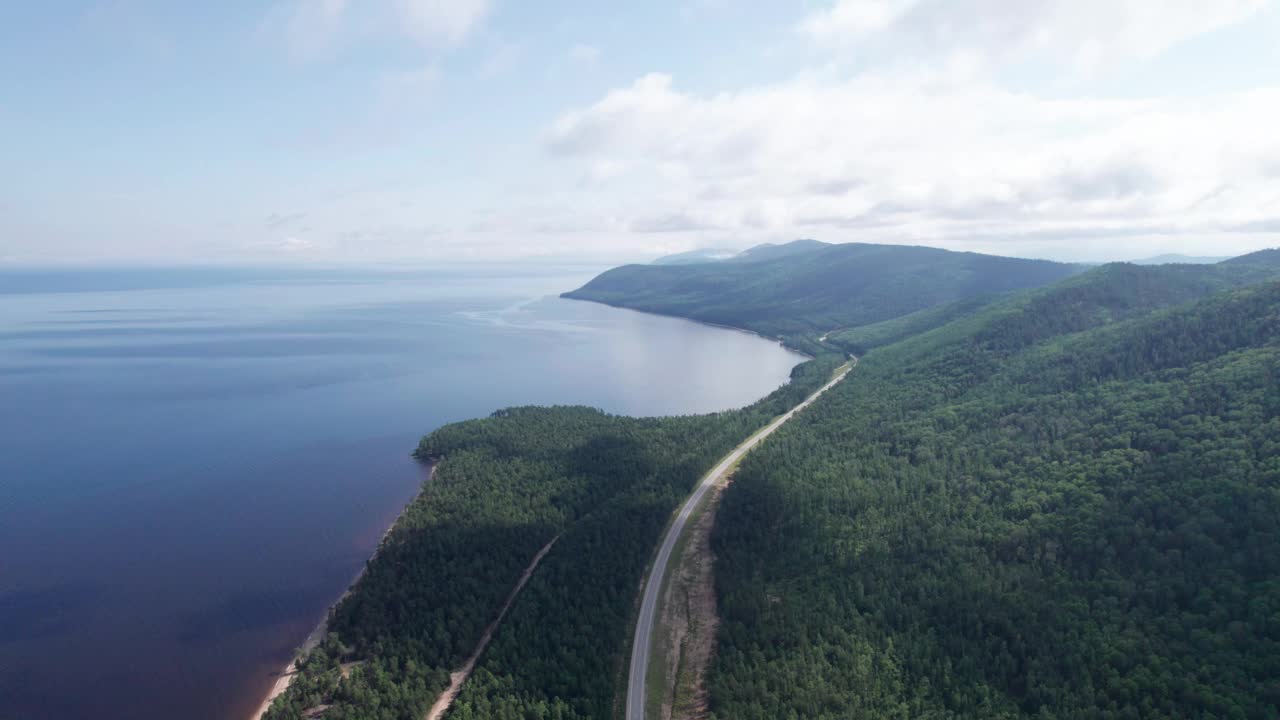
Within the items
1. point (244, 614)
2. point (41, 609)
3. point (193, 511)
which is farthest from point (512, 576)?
point (193, 511)

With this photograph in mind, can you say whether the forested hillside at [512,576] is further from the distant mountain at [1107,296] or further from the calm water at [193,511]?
the distant mountain at [1107,296]

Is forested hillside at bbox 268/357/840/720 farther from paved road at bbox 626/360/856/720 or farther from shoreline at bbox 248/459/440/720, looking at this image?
shoreline at bbox 248/459/440/720

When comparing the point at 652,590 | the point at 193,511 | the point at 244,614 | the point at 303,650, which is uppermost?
the point at 652,590

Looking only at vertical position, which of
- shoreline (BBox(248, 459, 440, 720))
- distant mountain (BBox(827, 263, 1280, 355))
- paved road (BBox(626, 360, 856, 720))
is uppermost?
distant mountain (BBox(827, 263, 1280, 355))

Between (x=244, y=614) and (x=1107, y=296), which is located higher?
(x=1107, y=296)

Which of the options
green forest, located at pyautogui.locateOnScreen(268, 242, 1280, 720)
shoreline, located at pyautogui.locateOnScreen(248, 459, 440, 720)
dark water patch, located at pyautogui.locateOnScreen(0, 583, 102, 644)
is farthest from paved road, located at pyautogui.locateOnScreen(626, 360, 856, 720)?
dark water patch, located at pyautogui.locateOnScreen(0, 583, 102, 644)

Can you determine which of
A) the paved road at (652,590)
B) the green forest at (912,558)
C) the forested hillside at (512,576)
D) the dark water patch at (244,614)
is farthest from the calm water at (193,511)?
the paved road at (652,590)

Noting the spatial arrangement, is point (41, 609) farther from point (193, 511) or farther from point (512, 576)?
point (512, 576)
